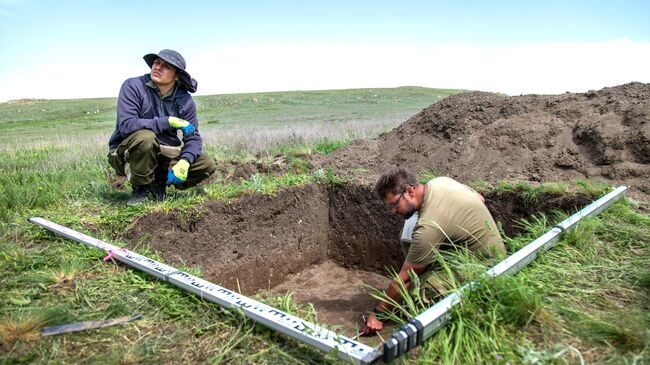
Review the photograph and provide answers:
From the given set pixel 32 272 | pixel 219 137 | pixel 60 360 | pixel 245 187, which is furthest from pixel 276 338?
pixel 219 137

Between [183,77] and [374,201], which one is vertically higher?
[183,77]

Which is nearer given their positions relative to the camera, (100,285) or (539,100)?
(100,285)

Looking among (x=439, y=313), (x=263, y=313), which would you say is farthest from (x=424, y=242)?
(x=263, y=313)

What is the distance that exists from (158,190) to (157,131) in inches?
28.1

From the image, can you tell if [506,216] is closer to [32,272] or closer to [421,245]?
[421,245]

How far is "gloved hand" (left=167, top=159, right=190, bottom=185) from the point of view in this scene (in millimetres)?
4430

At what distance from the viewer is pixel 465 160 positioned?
20.4 ft

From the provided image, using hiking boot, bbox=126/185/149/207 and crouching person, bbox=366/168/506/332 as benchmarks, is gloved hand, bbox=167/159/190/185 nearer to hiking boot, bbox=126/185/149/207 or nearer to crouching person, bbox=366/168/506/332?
hiking boot, bbox=126/185/149/207

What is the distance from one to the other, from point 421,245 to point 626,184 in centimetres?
312

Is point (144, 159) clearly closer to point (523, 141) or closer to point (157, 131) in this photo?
point (157, 131)

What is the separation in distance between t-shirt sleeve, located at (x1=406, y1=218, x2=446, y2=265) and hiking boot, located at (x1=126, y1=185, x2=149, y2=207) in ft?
9.30

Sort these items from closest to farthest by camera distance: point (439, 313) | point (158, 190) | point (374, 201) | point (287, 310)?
1. point (439, 313)
2. point (287, 310)
3. point (158, 190)
4. point (374, 201)

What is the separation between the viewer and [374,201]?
5496 millimetres

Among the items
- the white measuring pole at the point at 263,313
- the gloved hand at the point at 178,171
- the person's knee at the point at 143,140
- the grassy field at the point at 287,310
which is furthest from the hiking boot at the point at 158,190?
the white measuring pole at the point at 263,313
